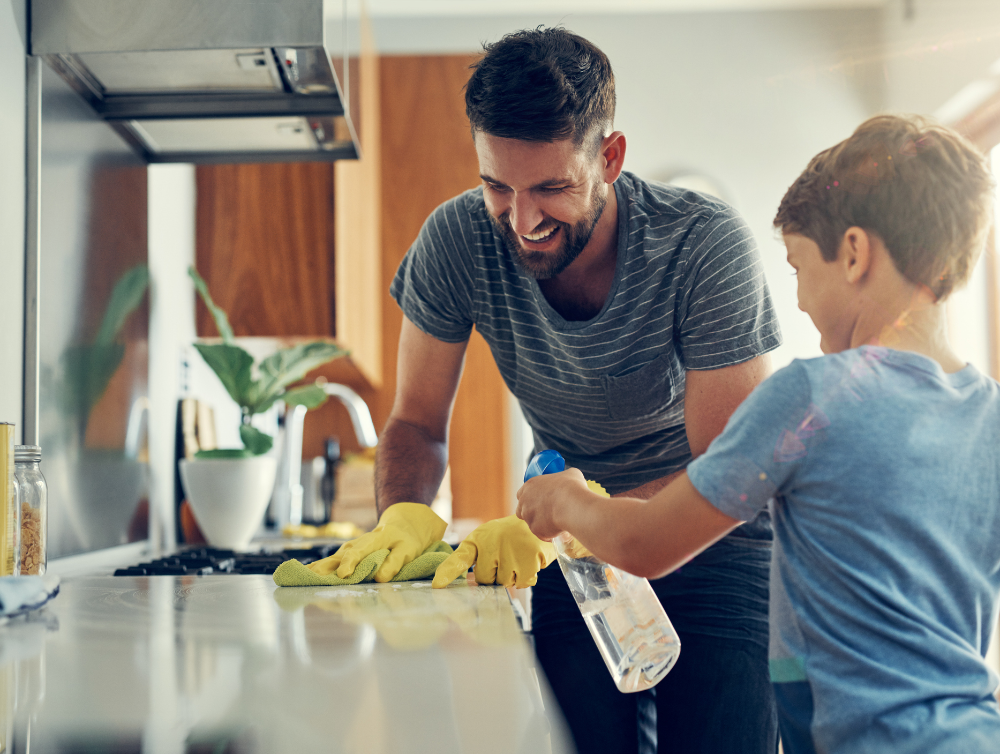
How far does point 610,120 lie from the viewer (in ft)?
3.74

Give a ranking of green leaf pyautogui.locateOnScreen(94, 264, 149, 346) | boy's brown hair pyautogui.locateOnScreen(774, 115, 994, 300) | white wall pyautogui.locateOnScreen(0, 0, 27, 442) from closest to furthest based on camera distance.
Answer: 1. boy's brown hair pyautogui.locateOnScreen(774, 115, 994, 300)
2. white wall pyautogui.locateOnScreen(0, 0, 27, 442)
3. green leaf pyautogui.locateOnScreen(94, 264, 149, 346)

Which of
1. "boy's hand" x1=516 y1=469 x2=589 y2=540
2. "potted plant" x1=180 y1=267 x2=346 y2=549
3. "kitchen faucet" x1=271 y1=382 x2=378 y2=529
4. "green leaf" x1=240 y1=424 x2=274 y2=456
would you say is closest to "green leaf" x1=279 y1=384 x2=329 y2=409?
"potted plant" x1=180 y1=267 x2=346 y2=549

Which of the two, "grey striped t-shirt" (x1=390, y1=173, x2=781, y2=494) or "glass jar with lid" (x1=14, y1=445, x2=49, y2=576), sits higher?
"grey striped t-shirt" (x1=390, y1=173, x2=781, y2=494)

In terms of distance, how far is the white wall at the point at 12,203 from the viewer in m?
1.11

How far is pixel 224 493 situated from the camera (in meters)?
1.59

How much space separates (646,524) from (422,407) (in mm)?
637

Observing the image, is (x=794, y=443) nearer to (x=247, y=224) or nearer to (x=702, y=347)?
(x=702, y=347)

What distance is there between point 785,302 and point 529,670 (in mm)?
3105

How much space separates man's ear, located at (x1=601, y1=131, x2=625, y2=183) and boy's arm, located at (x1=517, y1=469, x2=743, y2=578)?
51 centimetres

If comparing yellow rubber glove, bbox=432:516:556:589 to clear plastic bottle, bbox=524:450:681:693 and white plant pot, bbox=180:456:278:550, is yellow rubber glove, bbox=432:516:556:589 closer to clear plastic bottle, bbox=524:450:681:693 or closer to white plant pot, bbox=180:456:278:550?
clear plastic bottle, bbox=524:450:681:693

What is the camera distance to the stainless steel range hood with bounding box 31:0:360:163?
118 centimetres

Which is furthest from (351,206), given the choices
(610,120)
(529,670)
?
(529,670)

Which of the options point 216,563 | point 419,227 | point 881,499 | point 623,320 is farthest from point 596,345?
point 419,227

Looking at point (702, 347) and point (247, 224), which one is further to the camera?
point (247, 224)
